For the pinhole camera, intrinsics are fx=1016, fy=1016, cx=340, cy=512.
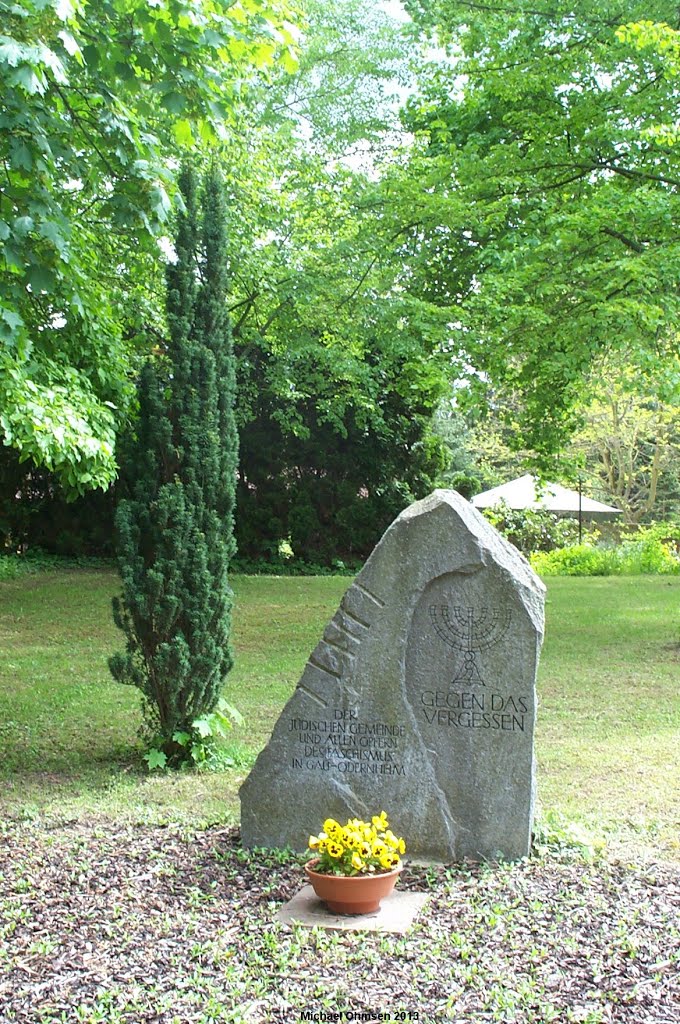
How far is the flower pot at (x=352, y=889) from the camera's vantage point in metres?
4.96

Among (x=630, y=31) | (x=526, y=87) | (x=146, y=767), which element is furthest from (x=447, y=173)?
(x=146, y=767)

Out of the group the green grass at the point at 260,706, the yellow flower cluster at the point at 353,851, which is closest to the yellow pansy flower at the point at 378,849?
the yellow flower cluster at the point at 353,851

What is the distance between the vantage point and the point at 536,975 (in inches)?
170

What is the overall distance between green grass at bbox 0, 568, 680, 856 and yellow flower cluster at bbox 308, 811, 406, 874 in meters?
1.60

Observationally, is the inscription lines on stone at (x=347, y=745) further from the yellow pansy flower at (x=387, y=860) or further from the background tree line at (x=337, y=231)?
the background tree line at (x=337, y=231)

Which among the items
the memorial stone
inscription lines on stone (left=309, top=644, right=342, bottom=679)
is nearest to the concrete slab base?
the memorial stone

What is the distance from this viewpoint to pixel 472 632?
19.2 ft

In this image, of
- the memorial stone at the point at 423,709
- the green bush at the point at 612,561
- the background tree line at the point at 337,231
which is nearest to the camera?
the memorial stone at the point at 423,709

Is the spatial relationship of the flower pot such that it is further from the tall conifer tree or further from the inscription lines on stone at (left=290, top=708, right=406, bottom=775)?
the tall conifer tree

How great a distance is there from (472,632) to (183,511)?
3.06 meters

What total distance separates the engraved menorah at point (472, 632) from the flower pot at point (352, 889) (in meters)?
1.26

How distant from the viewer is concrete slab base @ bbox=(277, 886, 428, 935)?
4.88 meters

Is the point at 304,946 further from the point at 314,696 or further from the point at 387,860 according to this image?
the point at 314,696

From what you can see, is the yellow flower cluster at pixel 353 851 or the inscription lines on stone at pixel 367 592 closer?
the yellow flower cluster at pixel 353 851
